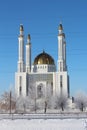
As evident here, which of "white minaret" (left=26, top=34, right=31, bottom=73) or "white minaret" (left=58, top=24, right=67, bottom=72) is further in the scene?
"white minaret" (left=26, top=34, right=31, bottom=73)

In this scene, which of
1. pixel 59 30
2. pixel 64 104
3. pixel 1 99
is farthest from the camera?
pixel 59 30

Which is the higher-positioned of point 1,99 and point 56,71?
point 56,71

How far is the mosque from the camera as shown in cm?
13125

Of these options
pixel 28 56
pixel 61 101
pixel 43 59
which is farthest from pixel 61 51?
pixel 61 101

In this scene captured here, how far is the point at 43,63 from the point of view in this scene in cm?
13725

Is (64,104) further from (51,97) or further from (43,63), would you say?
(43,63)

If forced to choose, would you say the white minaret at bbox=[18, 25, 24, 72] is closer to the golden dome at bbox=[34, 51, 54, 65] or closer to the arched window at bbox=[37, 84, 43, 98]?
the golden dome at bbox=[34, 51, 54, 65]

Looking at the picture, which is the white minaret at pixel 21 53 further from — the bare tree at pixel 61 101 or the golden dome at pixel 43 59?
the bare tree at pixel 61 101

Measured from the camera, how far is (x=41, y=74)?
137m

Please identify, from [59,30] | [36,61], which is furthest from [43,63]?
[59,30]

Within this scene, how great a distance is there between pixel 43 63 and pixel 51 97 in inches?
676
